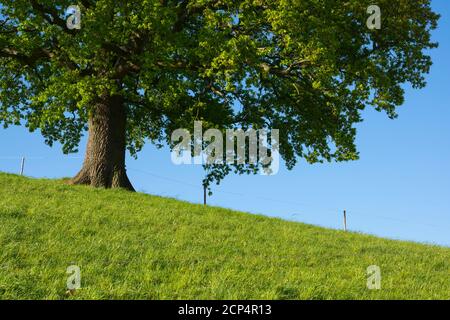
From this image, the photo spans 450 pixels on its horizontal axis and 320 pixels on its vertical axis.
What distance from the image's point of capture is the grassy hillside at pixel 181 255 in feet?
36.1

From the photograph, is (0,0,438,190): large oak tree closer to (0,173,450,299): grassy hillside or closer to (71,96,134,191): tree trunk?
(71,96,134,191): tree trunk

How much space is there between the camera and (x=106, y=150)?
2630cm

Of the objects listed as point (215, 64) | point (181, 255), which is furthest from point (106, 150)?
point (181, 255)

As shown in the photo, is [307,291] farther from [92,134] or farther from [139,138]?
[139,138]

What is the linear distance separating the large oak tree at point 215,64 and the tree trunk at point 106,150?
50 millimetres

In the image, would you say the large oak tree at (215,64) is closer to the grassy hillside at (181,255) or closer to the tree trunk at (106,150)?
the tree trunk at (106,150)

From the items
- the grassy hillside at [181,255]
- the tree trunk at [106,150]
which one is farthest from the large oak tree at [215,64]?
the grassy hillside at [181,255]

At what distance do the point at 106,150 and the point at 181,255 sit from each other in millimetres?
13570

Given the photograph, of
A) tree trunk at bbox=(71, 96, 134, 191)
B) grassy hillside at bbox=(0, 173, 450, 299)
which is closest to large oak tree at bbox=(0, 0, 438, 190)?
tree trunk at bbox=(71, 96, 134, 191)

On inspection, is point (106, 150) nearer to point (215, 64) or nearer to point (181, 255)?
point (215, 64)

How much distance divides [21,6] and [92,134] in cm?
666

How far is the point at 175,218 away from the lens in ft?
65.1
